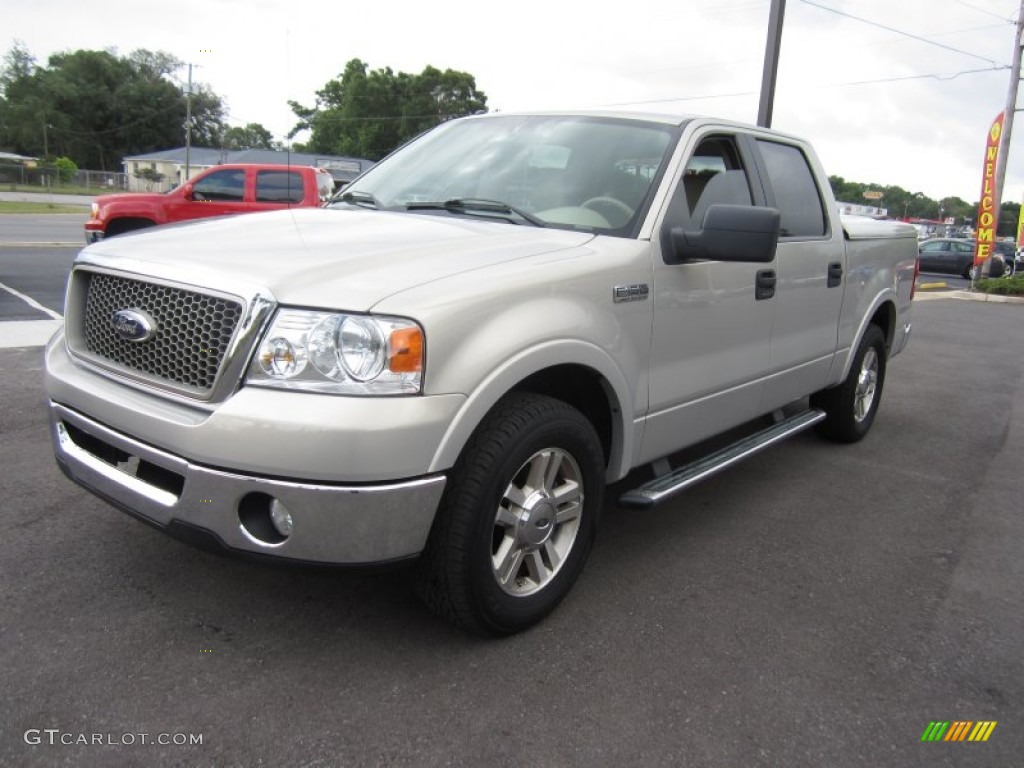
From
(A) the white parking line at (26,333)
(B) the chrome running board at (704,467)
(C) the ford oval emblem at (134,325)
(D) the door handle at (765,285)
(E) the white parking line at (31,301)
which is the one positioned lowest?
(A) the white parking line at (26,333)

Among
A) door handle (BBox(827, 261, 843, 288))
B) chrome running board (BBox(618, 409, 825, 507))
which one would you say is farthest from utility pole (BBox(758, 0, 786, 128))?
chrome running board (BBox(618, 409, 825, 507))

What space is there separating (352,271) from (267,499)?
705mm

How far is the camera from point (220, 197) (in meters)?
12.7

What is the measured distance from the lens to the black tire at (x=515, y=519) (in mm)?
2506

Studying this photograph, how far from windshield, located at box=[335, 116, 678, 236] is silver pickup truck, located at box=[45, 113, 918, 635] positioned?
1 cm

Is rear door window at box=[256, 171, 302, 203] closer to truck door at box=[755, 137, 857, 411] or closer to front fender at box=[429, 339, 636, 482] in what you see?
truck door at box=[755, 137, 857, 411]

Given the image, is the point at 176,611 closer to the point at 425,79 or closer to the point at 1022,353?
the point at 1022,353

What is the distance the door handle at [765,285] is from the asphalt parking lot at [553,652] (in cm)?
111

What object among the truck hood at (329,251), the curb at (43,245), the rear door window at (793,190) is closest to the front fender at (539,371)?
the truck hood at (329,251)

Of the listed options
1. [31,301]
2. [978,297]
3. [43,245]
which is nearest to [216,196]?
[31,301]

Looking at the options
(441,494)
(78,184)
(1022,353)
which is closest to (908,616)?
(441,494)

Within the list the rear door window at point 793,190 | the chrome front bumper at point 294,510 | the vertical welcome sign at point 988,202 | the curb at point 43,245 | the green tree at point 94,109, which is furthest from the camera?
the green tree at point 94,109

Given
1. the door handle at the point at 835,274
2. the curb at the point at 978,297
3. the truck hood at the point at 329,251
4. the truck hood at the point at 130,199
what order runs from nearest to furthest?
the truck hood at the point at 329,251, the door handle at the point at 835,274, the truck hood at the point at 130,199, the curb at the point at 978,297

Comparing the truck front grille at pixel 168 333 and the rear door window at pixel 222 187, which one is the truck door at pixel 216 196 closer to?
the rear door window at pixel 222 187
